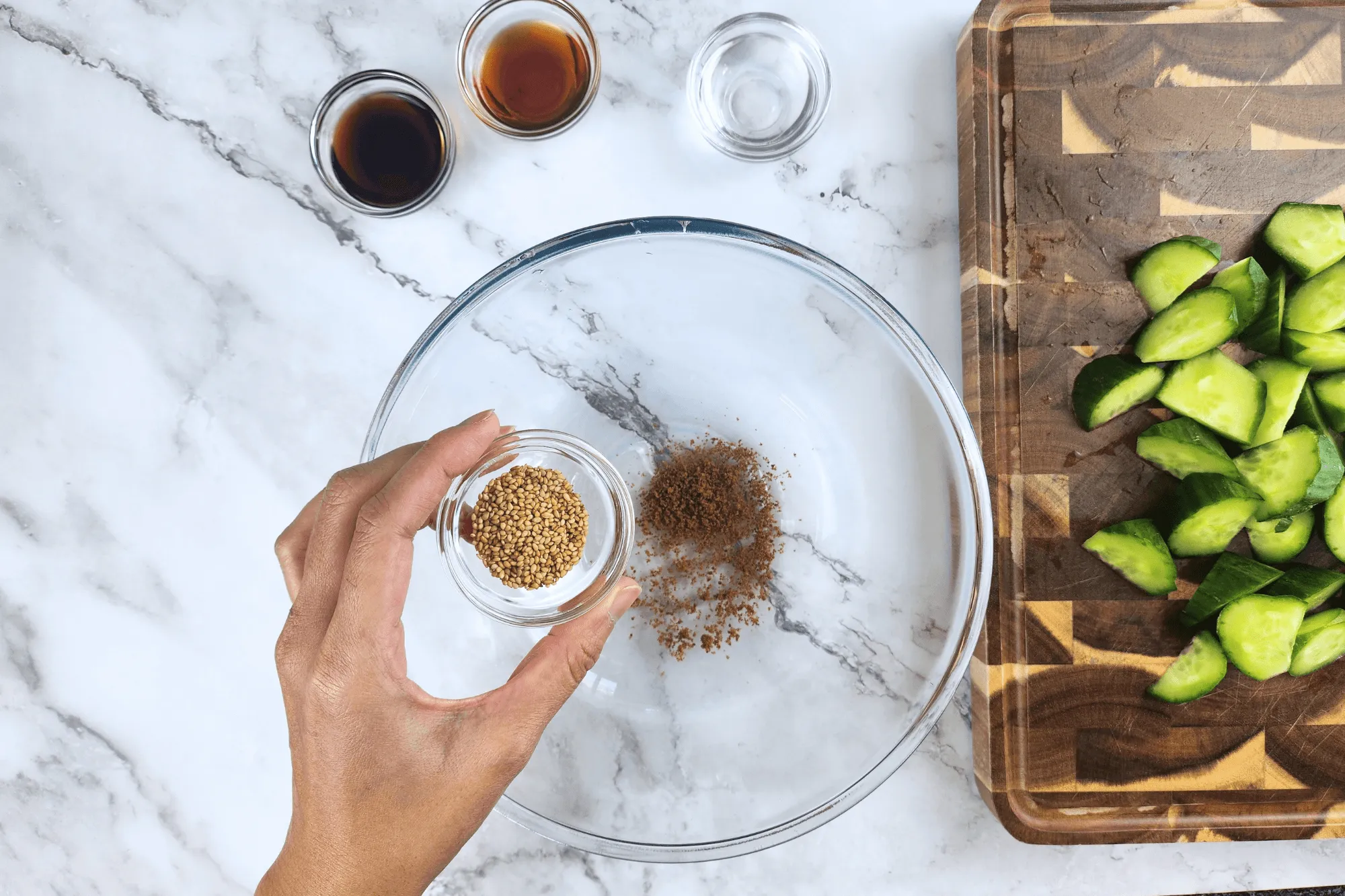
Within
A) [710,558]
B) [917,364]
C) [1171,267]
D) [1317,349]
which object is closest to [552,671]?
[710,558]

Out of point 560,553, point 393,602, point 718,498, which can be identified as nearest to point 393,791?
point 393,602

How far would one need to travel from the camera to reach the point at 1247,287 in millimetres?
1188

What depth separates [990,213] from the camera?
4.01 feet

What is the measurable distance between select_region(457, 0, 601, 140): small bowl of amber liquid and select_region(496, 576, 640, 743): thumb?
72cm

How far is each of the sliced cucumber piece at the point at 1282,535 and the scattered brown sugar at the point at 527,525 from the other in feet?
3.21

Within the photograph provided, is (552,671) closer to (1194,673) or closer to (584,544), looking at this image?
(584,544)

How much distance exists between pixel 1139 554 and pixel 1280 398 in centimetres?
29

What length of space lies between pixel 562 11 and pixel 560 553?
2.63 ft

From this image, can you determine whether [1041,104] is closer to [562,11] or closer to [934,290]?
[934,290]

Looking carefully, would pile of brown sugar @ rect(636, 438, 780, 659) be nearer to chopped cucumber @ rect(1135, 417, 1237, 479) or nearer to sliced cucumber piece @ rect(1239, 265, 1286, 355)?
chopped cucumber @ rect(1135, 417, 1237, 479)

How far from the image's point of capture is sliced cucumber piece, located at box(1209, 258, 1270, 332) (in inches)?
46.8

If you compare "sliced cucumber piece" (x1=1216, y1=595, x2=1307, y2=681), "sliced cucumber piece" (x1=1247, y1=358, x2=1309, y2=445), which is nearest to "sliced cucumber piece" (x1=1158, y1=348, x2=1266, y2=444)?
"sliced cucumber piece" (x1=1247, y1=358, x2=1309, y2=445)

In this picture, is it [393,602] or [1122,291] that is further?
[1122,291]

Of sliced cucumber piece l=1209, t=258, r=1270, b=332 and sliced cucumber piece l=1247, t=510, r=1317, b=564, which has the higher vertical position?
sliced cucumber piece l=1209, t=258, r=1270, b=332
